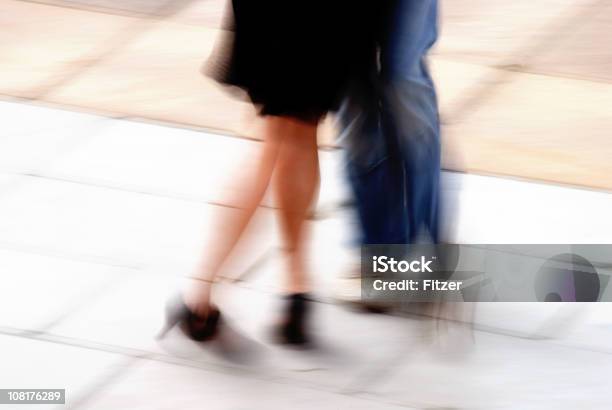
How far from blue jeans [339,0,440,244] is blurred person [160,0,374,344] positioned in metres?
0.11

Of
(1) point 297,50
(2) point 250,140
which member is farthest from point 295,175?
(2) point 250,140

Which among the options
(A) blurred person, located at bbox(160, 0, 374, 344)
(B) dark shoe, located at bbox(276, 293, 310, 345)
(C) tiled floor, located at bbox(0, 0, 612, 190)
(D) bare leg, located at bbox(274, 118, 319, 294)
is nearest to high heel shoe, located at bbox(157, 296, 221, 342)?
(A) blurred person, located at bbox(160, 0, 374, 344)

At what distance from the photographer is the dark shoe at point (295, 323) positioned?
180 inches

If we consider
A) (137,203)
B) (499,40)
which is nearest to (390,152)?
(137,203)

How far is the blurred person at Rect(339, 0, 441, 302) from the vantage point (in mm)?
4496

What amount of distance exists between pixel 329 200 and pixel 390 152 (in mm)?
814

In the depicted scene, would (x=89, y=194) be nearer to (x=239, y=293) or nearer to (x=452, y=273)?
(x=239, y=293)

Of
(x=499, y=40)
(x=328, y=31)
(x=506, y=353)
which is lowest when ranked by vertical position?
(x=506, y=353)

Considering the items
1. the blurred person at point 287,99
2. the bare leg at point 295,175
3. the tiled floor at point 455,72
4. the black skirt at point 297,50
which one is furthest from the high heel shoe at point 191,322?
the tiled floor at point 455,72

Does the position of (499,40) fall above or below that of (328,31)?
below

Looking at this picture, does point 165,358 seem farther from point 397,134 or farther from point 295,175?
point 397,134

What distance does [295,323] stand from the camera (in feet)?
15.0

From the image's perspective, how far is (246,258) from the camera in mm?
5090

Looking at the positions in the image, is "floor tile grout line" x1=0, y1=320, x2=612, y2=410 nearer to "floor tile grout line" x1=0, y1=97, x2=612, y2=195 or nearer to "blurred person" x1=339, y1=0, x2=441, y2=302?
"blurred person" x1=339, y1=0, x2=441, y2=302
